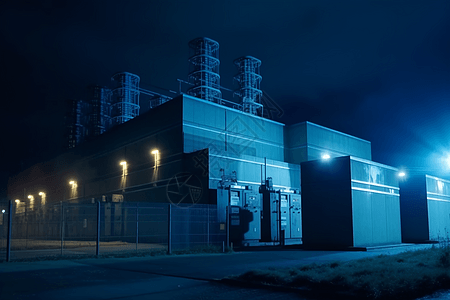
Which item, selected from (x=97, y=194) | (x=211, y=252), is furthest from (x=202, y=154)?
(x=97, y=194)

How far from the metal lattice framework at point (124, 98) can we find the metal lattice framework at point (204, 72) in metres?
10.9

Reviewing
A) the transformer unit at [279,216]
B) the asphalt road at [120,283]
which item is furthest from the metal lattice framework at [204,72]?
the asphalt road at [120,283]

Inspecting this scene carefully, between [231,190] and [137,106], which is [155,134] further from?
[137,106]

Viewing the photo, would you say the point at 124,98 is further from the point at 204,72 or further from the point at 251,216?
the point at 251,216

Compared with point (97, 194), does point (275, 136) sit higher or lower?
higher

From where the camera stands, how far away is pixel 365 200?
2448cm

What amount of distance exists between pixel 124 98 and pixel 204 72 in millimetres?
13757

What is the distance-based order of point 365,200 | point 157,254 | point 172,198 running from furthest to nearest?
1. point 172,198
2. point 365,200
3. point 157,254

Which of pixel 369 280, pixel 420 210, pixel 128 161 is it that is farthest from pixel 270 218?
pixel 369 280

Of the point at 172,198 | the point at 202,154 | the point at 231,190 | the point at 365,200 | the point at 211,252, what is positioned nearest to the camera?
the point at 211,252

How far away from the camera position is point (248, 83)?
5341 cm

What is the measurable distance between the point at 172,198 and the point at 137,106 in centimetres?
2559

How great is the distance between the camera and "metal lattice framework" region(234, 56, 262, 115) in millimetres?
52938

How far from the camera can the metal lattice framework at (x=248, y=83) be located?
5294cm
